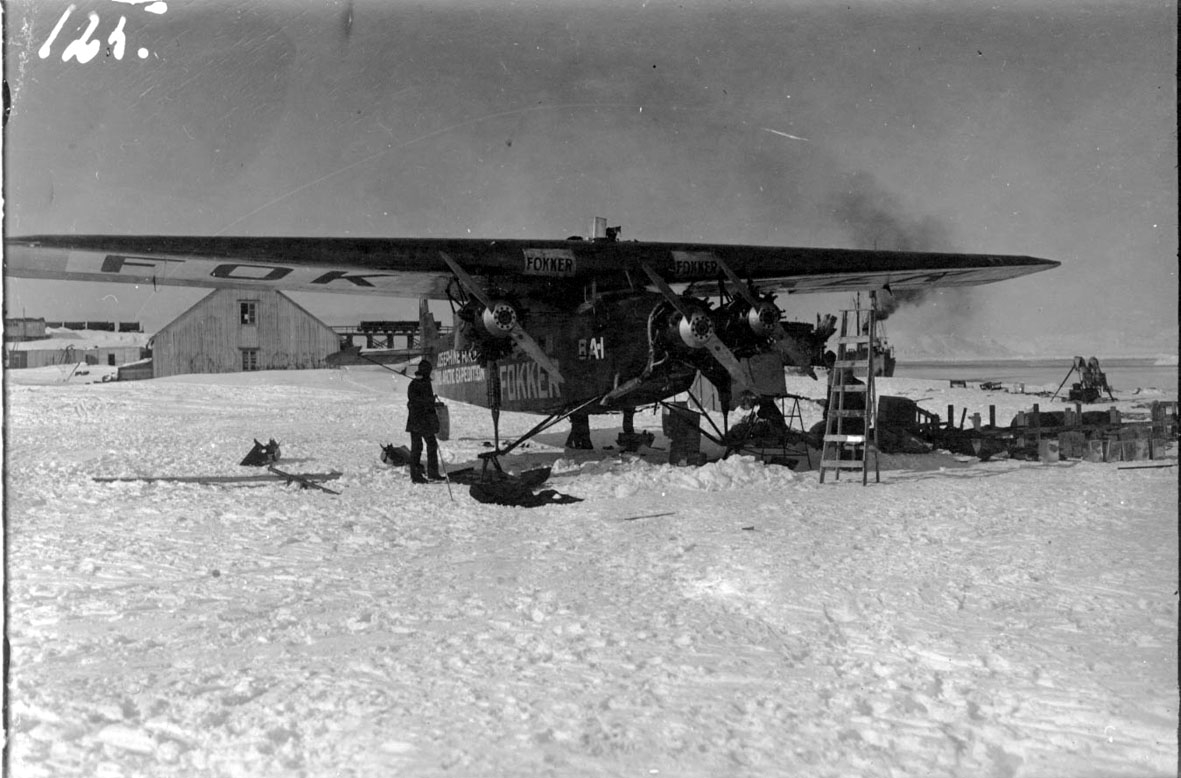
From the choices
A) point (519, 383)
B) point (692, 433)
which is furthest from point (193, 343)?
point (692, 433)

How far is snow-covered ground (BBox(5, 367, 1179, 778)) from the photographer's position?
2.84 metres

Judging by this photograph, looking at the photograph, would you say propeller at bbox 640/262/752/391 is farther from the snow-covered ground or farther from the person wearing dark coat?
the person wearing dark coat

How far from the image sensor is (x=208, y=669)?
11.7ft

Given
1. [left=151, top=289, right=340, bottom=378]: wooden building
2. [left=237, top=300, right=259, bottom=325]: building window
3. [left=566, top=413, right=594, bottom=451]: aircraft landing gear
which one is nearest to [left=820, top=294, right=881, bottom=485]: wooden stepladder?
[left=566, top=413, right=594, bottom=451]: aircraft landing gear

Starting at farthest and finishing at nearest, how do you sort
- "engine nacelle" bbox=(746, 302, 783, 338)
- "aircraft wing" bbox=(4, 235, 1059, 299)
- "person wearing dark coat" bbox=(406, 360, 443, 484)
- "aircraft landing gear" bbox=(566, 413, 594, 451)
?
"aircraft landing gear" bbox=(566, 413, 594, 451), "engine nacelle" bbox=(746, 302, 783, 338), "person wearing dark coat" bbox=(406, 360, 443, 484), "aircraft wing" bbox=(4, 235, 1059, 299)

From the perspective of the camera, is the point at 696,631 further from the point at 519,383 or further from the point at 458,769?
the point at 519,383

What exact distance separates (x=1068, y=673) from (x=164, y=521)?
309 inches

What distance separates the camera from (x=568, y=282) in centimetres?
1319

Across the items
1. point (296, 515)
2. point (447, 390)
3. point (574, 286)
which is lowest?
point (296, 515)

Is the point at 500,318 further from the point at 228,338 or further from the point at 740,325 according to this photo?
the point at 228,338

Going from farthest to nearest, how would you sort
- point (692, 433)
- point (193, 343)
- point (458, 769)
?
point (193, 343) → point (692, 433) → point (458, 769)

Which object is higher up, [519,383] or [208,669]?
[519,383]

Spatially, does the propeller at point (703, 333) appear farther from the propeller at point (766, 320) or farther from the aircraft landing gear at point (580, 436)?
the aircraft landing gear at point (580, 436)

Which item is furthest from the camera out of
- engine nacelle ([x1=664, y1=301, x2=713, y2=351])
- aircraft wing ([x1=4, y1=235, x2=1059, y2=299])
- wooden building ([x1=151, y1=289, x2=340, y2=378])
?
wooden building ([x1=151, y1=289, x2=340, y2=378])
